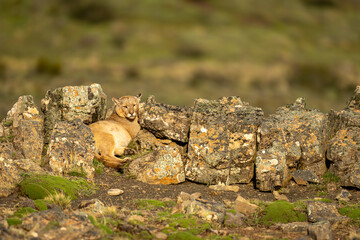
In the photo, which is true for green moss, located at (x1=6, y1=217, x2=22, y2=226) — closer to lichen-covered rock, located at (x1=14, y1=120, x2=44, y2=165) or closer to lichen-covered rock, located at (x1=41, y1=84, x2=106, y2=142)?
lichen-covered rock, located at (x1=14, y1=120, x2=44, y2=165)

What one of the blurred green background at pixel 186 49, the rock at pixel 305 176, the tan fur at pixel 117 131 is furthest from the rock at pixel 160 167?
the blurred green background at pixel 186 49

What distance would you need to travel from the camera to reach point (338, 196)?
1180cm

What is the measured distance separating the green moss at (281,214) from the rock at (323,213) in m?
0.22

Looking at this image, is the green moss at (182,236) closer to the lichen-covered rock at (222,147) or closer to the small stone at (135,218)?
the small stone at (135,218)

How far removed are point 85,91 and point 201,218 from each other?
6712 millimetres

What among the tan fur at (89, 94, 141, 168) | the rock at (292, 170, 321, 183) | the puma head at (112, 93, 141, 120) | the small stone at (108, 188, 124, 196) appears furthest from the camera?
the puma head at (112, 93, 141, 120)

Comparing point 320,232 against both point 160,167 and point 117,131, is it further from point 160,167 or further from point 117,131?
point 117,131

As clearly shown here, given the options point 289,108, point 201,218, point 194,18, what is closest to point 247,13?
point 194,18

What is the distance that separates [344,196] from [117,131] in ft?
22.7

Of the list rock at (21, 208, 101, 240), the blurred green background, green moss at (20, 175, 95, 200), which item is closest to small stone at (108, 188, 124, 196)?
green moss at (20, 175, 95, 200)

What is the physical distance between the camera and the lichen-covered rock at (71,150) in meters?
12.5

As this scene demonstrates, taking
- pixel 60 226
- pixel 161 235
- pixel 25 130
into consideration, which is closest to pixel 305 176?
pixel 161 235

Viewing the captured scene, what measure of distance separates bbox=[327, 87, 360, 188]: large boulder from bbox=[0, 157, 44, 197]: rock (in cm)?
802

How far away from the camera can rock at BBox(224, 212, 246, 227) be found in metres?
9.96
